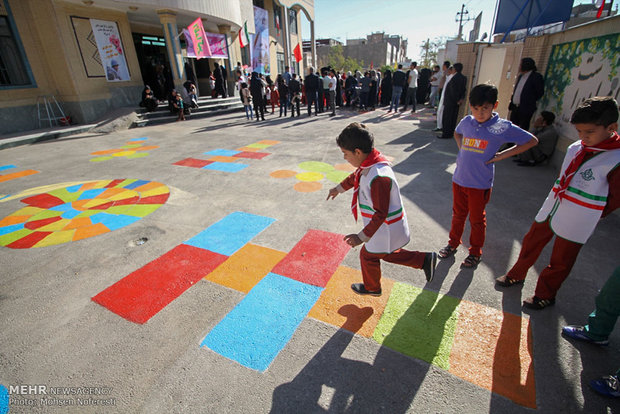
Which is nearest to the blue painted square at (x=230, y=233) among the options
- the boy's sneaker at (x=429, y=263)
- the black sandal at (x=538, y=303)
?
the boy's sneaker at (x=429, y=263)

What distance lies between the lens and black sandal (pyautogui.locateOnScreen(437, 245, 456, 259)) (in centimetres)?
324

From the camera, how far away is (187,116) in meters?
14.3

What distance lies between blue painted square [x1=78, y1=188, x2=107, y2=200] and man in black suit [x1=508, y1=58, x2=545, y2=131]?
874cm

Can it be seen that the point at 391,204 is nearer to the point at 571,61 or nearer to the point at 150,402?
the point at 150,402

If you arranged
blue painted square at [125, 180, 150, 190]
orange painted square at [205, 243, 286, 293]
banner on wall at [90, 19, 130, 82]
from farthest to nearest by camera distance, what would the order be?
banner on wall at [90, 19, 130, 82] → blue painted square at [125, 180, 150, 190] → orange painted square at [205, 243, 286, 293]

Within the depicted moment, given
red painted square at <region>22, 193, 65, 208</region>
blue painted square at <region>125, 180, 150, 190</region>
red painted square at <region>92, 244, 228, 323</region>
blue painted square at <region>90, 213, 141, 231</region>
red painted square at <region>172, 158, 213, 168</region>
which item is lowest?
red painted square at <region>92, 244, 228, 323</region>

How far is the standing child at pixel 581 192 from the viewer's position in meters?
1.96

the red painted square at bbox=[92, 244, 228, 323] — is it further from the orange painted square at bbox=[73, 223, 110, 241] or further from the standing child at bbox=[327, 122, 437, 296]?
the standing child at bbox=[327, 122, 437, 296]

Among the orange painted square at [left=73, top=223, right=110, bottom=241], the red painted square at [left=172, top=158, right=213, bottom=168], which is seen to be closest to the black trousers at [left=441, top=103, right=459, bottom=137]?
the red painted square at [left=172, top=158, right=213, bottom=168]

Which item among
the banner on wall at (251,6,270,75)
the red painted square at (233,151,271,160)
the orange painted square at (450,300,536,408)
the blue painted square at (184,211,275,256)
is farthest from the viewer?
the banner on wall at (251,6,270,75)

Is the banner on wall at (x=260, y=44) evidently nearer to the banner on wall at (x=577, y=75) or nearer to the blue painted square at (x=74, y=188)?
the blue painted square at (x=74, y=188)

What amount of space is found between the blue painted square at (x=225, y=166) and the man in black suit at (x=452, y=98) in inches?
236

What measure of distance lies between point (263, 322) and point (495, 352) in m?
1.77

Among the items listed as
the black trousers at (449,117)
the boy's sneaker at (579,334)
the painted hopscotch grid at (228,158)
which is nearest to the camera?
the boy's sneaker at (579,334)
